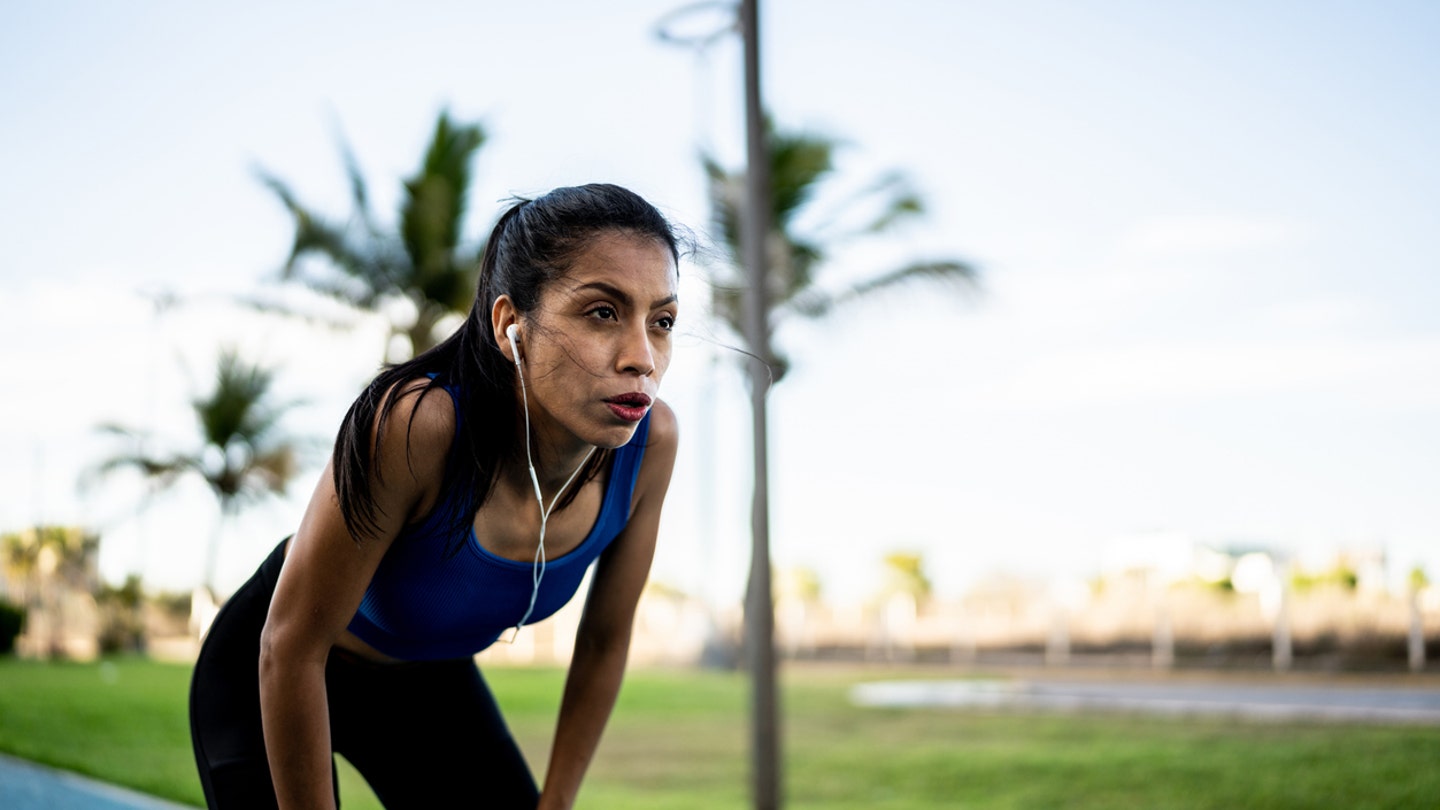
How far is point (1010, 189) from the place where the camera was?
13289 mm

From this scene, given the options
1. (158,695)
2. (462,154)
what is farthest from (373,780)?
(462,154)

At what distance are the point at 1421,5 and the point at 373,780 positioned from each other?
6.34 meters

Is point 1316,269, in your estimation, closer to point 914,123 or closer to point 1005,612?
point 914,123

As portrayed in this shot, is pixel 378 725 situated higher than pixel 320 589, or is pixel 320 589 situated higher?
pixel 320 589

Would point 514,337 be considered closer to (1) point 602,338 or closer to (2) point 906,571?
(1) point 602,338

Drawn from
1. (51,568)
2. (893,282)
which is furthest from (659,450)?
(51,568)

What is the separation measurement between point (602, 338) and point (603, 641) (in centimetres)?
70

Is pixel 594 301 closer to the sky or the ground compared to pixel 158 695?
closer to the sky

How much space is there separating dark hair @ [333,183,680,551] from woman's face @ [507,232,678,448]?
0.09 ft

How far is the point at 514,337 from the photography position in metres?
1.67

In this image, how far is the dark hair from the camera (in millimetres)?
1619

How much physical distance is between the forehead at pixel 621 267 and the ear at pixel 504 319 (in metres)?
0.10

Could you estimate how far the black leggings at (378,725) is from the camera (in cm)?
196

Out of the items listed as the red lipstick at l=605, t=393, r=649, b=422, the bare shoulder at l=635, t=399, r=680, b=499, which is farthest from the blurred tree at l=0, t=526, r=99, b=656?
the red lipstick at l=605, t=393, r=649, b=422
